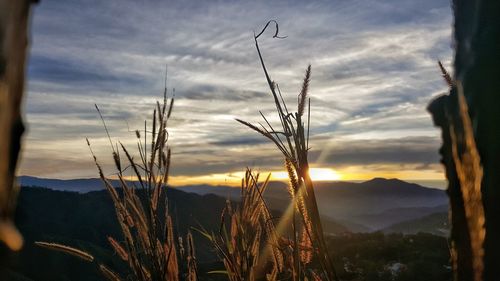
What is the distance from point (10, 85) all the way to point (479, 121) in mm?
988

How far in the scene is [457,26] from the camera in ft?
4.18

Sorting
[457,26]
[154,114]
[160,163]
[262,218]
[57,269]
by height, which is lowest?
[57,269]

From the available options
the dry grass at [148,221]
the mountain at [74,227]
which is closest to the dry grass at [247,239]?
the dry grass at [148,221]

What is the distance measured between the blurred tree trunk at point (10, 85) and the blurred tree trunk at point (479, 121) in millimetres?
822

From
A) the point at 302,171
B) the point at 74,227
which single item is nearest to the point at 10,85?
the point at 302,171

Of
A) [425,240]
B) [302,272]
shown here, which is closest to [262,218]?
[302,272]

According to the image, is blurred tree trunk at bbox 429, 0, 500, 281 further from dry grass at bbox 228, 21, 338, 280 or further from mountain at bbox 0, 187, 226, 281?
mountain at bbox 0, 187, 226, 281

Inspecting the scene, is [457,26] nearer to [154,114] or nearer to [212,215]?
[154,114]

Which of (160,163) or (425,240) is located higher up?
(160,163)

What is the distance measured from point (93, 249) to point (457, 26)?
44.6 metres

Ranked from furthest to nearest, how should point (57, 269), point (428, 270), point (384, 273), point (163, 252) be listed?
point (57, 269) < point (384, 273) < point (428, 270) < point (163, 252)

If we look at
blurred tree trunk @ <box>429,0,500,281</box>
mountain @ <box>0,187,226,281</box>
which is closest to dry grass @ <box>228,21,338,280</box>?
blurred tree trunk @ <box>429,0,500,281</box>

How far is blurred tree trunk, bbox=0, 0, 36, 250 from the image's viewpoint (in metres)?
0.40

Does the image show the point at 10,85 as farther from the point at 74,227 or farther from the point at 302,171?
the point at 74,227
